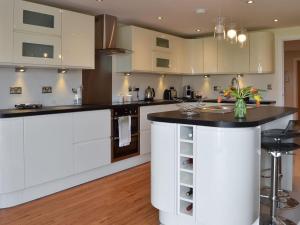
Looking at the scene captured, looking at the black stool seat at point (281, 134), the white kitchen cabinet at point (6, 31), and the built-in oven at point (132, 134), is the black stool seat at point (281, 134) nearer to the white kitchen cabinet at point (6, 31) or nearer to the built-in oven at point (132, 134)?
the built-in oven at point (132, 134)

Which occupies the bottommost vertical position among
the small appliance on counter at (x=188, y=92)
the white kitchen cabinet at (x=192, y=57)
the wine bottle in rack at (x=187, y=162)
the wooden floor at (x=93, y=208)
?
the wooden floor at (x=93, y=208)

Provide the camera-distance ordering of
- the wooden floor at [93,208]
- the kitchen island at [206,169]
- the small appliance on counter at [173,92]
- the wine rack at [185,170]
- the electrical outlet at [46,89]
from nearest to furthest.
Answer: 1. the kitchen island at [206,169]
2. the wine rack at [185,170]
3. the wooden floor at [93,208]
4. the electrical outlet at [46,89]
5. the small appliance on counter at [173,92]

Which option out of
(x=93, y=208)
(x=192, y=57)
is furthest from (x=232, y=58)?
(x=93, y=208)

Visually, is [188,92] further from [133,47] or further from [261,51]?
[133,47]

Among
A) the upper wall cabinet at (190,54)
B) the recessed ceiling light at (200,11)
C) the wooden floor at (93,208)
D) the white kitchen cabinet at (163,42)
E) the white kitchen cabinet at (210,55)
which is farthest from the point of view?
the white kitchen cabinet at (210,55)

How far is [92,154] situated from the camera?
3963mm

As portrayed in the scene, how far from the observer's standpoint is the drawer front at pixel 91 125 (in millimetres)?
3740

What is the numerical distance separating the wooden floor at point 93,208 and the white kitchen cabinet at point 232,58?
311cm

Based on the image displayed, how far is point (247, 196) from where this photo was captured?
2.38m

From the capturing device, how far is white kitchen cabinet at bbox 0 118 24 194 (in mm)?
3029

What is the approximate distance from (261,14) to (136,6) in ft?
6.20

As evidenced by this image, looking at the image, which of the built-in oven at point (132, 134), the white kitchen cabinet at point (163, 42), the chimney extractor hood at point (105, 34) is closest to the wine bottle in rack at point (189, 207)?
the built-in oven at point (132, 134)

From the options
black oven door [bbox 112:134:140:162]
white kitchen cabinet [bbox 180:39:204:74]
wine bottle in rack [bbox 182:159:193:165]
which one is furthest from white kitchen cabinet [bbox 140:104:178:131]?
wine bottle in rack [bbox 182:159:193:165]

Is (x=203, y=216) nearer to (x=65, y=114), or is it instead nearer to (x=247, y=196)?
(x=247, y=196)
